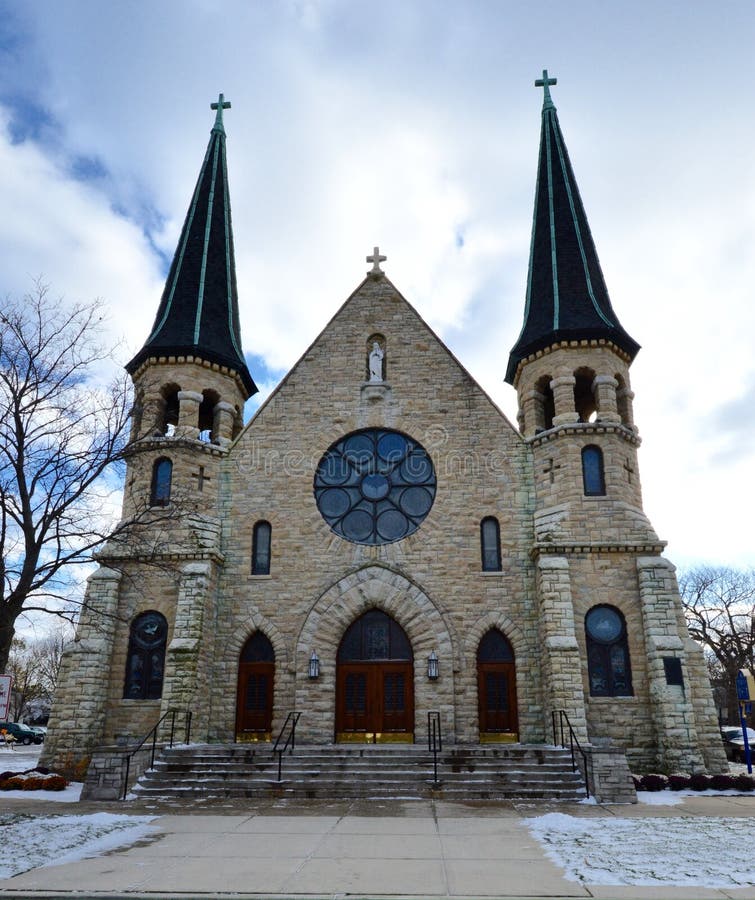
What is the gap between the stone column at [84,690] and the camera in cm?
1692

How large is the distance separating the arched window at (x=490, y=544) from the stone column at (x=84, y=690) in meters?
8.75

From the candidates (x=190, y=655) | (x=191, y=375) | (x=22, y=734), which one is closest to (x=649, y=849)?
(x=190, y=655)

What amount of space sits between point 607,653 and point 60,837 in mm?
12023

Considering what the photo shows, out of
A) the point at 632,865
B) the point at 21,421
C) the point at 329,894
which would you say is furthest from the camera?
the point at 21,421

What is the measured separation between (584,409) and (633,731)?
10102 millimetres

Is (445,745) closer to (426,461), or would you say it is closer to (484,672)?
(484,672)

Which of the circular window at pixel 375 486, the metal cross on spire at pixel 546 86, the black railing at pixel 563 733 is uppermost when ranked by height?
the metal cross on spire at pixel 546 86

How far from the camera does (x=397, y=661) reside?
59.9 feet

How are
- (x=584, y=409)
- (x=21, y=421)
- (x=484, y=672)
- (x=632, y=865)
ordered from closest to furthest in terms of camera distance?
(x=632, y=865) < (x=21, y=421) < (x=484, y=672) < (x=584, y=409)

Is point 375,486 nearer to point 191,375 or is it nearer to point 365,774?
point 191,375

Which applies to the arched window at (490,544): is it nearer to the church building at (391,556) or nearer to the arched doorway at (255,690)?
the church building at (391,556)

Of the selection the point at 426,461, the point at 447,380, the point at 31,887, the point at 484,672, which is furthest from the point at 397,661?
the point at 31,887

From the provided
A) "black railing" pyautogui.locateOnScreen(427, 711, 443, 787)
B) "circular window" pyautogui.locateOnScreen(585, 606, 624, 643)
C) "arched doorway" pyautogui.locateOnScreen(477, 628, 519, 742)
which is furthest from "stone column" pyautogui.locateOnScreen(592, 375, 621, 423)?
"black railing" pyautogui.locateOnScreen(427, 711, 443, 787)

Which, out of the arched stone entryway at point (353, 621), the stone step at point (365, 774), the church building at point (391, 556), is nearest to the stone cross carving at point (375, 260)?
the church building at point (391, 556)
